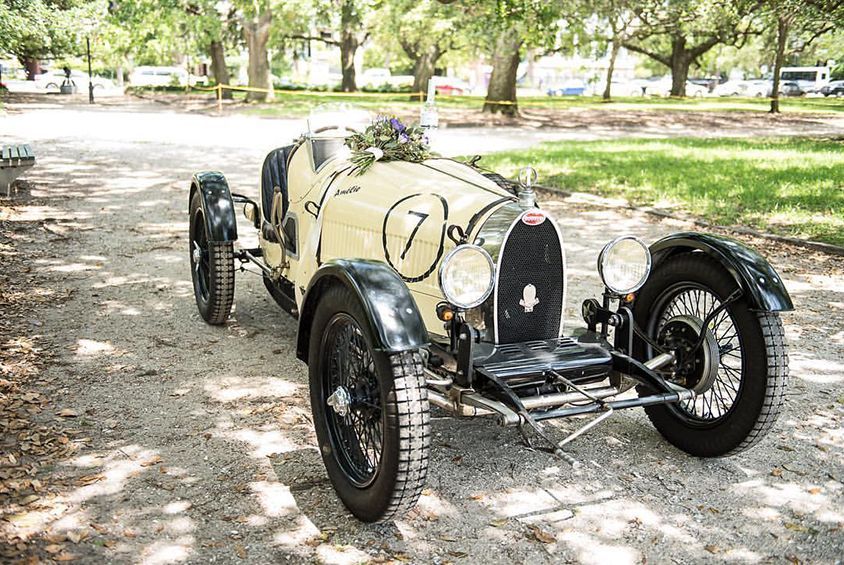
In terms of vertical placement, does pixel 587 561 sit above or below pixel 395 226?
below

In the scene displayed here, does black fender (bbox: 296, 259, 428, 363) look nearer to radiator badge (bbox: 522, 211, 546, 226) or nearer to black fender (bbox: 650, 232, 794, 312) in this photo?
radiator badge (bbox: 522, 211, 546, 226)

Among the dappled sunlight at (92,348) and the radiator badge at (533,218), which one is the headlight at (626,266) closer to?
the radiator badge at (533,218)

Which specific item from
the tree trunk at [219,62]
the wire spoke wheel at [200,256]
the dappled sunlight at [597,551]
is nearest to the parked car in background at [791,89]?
the tree trunk at [219,62]

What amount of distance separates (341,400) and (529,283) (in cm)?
113

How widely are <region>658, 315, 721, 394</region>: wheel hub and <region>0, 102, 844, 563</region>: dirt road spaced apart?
17.3 inches

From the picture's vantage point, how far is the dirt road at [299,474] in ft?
11.3

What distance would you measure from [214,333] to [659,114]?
89.2 ft

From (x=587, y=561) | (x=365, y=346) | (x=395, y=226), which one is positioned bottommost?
(x=587, y=561)

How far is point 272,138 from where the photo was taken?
19453 millimetres

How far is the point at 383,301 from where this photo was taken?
3418 mm

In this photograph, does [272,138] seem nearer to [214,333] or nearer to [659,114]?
[214,333]

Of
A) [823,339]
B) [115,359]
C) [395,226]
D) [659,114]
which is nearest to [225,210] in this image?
[115,359]

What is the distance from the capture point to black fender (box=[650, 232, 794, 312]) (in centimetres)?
391

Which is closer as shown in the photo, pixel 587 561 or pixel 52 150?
pixel 587 561
